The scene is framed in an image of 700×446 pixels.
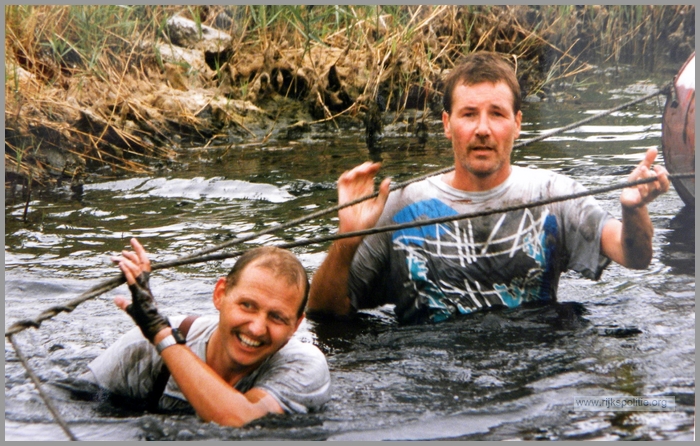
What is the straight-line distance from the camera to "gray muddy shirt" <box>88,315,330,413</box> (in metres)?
3.82

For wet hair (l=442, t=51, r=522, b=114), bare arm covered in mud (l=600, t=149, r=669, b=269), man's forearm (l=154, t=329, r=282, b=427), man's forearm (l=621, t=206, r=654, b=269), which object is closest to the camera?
man's forearm (l=154, t=329, r=282, b=427)

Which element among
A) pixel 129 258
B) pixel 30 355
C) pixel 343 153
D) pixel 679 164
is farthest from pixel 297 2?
pixel 129 258

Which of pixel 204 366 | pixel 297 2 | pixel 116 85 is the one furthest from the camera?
pixel 116 85

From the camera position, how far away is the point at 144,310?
11.9 feet

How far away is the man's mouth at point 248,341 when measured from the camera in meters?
3.75

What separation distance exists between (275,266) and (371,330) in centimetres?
143

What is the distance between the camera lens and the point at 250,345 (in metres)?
3.76

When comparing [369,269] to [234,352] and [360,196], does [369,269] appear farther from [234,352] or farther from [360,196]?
[234,352]

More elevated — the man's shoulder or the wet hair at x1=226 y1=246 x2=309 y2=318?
the wet hair at x1=226 y1=246 x2=309 y2=318

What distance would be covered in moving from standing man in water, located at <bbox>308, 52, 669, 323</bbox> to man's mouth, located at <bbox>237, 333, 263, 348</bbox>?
3.49 ft

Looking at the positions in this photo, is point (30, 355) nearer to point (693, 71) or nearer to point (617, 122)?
point (693, 71)

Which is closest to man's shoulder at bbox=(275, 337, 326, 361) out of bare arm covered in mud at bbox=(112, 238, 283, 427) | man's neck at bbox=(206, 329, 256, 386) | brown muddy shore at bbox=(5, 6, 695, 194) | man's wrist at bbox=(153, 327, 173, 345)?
man's neck at bbox=(206, 329, 256, 386)

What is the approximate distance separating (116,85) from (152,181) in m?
1.80

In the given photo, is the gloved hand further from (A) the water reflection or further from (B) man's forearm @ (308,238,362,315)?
(A) the water reflection
